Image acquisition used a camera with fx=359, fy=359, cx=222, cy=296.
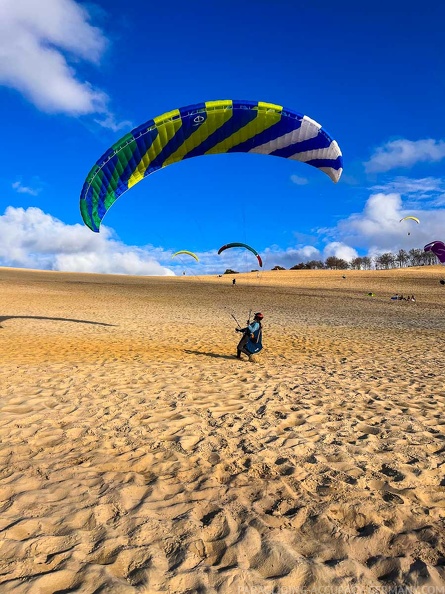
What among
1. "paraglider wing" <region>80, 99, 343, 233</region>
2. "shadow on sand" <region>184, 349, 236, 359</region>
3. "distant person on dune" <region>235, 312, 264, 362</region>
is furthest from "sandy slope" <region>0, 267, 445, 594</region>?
"paraglider wing" <region>80, 99, 343, 233</region>

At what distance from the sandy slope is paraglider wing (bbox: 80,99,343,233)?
608 cm

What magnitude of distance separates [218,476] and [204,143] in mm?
11340

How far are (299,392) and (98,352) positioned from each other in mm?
7368

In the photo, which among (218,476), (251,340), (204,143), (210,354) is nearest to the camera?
(218,476)

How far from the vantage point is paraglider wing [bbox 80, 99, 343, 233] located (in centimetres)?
1148

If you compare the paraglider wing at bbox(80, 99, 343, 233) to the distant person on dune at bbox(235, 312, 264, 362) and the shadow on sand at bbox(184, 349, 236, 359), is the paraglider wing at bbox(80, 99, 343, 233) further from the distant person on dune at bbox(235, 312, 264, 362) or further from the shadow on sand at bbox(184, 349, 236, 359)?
the distant person on dune at bbox(235, 312, 264, 362)

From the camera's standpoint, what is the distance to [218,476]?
4480 mm

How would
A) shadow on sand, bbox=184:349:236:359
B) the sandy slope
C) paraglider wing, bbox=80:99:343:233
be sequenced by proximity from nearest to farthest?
1. the sandy slope
2. paraglider wing, bbox=80:99:343:233
3. shadow on sand, bbox=184:349:236:359

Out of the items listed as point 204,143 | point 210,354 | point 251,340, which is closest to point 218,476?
point 251,340

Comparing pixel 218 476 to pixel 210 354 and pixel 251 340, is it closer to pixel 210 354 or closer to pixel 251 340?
pixel 251 340

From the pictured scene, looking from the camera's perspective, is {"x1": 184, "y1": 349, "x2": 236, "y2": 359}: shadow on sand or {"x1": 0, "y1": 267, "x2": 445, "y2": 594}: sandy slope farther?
{"x1": 184, "y1": 349, "x2": 236, "y2": 359}: shadow on sand

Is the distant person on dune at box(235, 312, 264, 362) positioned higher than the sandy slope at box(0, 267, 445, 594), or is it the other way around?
the distant person on dune at box(235, 312, 264, 362)

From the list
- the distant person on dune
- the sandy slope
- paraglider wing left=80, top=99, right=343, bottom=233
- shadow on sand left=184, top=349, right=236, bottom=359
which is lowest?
shadow on sand left=184, top=349, right=236, bottom=359

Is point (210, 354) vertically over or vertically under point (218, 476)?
under
